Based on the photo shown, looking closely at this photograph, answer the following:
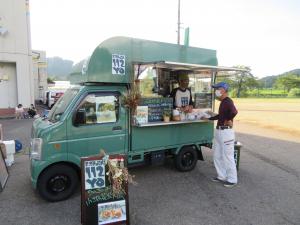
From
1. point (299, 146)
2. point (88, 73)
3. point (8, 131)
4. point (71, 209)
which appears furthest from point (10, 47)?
point (299, 146)

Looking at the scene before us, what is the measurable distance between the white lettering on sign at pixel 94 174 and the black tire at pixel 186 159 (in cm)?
269

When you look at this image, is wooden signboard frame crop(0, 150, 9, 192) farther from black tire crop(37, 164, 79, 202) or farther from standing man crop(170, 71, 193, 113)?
standing man crop(170, 71, 193, 113)

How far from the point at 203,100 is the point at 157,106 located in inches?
58.9

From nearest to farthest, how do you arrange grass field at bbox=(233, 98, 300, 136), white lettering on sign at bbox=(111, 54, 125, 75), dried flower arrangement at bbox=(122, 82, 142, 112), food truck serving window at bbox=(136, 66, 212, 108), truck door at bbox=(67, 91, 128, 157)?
truck door at bbox=(67, 91, 128, 157) → white lettering on sign at bbox=(111, 54, 125, 75) → dried flower arrangement at bbox=(122, 82, 142, 112) → food truck serving window at bbox=(136, 66, 212, 108) → grass field at bbox=(233, 98, 300, 136)

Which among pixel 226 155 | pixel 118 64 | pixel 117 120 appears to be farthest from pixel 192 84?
pixel 117 120

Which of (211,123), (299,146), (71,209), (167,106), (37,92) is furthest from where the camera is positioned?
(37,92)

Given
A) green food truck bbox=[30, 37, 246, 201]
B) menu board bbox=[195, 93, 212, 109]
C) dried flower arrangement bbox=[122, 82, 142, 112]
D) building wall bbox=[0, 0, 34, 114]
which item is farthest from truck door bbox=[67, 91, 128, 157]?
building wall bbox=[0, 0, 34, 114]

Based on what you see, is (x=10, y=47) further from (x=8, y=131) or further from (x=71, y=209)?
(x=71, y=209)

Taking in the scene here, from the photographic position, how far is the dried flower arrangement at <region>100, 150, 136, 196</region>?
Answer: 3299 mm

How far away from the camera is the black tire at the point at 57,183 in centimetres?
412

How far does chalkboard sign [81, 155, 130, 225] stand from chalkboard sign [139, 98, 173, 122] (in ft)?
6.26

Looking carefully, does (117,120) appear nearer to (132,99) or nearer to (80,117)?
(132,99)

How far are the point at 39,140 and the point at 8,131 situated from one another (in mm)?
8275

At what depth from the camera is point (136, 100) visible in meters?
4.73
